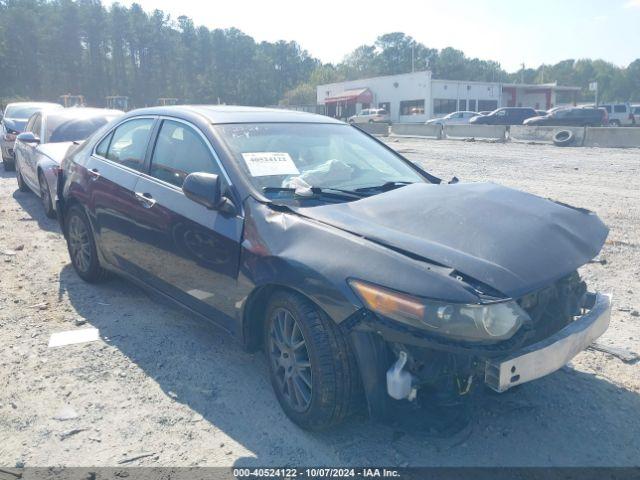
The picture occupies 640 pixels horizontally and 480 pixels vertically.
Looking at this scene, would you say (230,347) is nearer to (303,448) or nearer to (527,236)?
(303,448)

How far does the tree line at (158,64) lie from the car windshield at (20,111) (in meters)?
51.1

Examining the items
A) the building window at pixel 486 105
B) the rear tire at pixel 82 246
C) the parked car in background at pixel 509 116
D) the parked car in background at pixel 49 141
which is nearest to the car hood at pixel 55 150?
the parked car in background at pixel 49 141

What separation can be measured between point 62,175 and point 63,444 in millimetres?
3340

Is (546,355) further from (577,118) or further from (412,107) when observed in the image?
(412,107)

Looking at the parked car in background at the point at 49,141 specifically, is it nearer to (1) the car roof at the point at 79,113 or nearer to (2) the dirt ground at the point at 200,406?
(1) the car roof at the point at 79,113

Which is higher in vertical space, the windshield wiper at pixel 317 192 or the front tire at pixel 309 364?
the windshield wiper at pixel 317 192

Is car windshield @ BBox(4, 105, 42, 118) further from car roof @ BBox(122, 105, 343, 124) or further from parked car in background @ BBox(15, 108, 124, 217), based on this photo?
car roof @ BBox(122, 105, 343, 124)

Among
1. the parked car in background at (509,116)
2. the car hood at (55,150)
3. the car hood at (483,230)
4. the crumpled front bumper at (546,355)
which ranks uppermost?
the parked car in background at (509,116)

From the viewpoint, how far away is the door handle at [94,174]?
488 cm

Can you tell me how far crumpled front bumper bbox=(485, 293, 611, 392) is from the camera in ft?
8.30

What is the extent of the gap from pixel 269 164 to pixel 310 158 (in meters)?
0.39

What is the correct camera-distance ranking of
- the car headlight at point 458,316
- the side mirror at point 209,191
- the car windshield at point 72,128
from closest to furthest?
the car headlight at point 458,316 → the side mirror at point 209,191 → the car windshield at point 72,128

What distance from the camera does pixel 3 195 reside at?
423 inches

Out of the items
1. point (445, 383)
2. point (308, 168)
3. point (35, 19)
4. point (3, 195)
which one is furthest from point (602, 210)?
point (35, 19)
